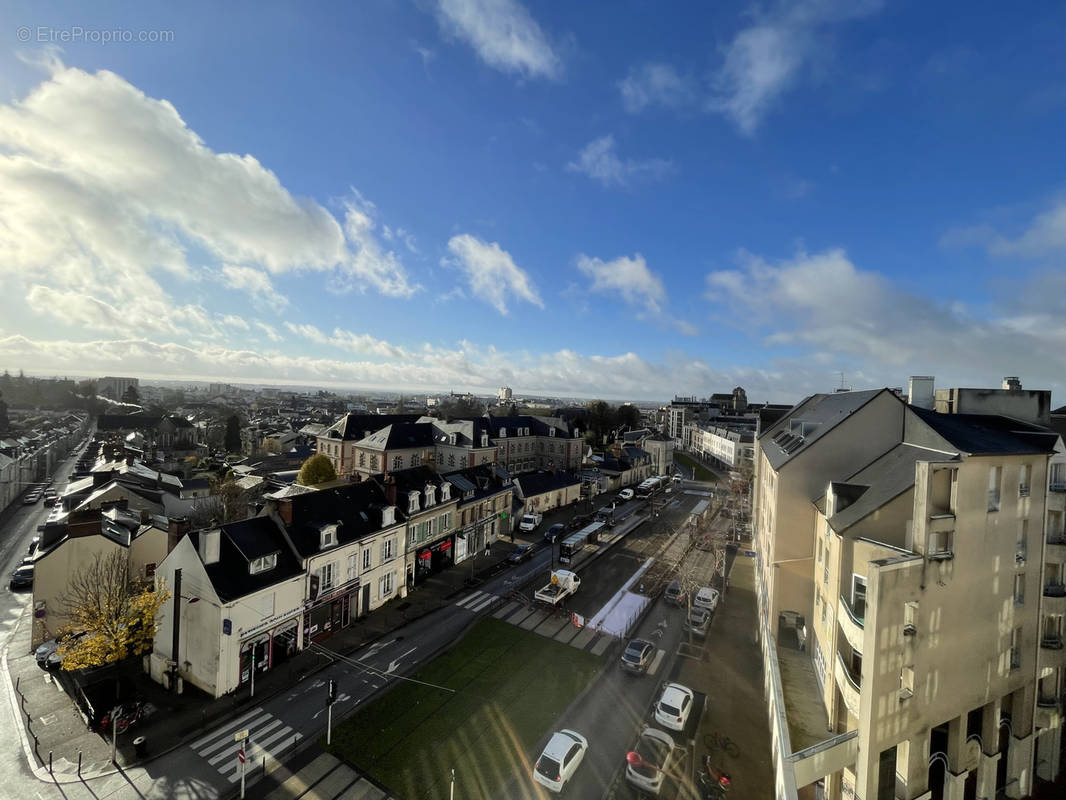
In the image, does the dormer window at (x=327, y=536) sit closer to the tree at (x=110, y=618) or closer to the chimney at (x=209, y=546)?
the chimney at (x=209, y=546)

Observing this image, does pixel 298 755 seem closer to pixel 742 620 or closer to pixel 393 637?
pixel 393 637

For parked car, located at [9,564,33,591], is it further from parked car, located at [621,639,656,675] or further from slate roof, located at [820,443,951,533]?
slate roof, located at [820,443,951,533]

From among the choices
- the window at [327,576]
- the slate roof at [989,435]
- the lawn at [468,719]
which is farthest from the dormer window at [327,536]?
the slate roof at [989,435]

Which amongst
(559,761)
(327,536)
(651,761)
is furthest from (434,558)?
(651,761)

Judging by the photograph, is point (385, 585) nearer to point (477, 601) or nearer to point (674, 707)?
point (477, 601)

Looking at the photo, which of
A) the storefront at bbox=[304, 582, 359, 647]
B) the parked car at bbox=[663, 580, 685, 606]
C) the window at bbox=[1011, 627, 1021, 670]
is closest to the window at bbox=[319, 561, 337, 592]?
the storefront at bbox=[304, 582, 359, 647]

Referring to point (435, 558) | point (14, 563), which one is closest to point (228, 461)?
point (14, 563)

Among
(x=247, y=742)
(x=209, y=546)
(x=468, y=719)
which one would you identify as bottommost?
(x=247, y=742)
